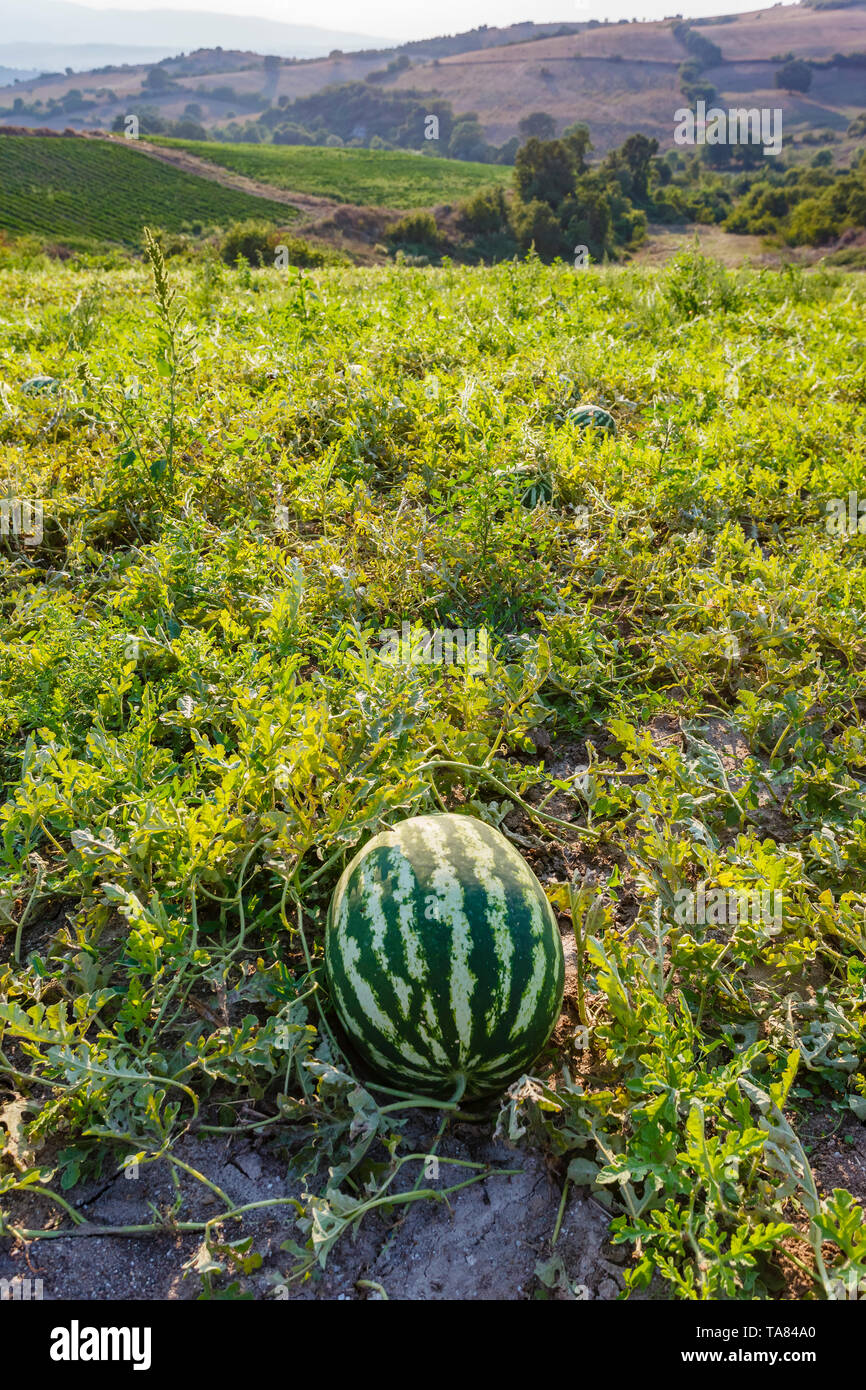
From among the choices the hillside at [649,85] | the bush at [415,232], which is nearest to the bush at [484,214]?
the bush at [415,232]

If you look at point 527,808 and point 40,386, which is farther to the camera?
point 40,386

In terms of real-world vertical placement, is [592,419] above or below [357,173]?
below

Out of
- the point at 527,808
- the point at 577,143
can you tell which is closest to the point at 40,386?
the point at 527,808

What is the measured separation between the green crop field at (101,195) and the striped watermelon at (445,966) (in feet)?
172

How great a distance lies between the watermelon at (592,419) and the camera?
5.16 metres

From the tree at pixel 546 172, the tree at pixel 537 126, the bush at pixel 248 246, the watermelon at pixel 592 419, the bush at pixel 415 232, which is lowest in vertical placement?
the watermelon at pixel 592 419

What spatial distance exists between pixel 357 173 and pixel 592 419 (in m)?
94.7

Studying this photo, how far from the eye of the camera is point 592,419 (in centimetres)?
514

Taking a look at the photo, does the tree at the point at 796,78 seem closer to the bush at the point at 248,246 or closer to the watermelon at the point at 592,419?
the bush at the point at 248,246

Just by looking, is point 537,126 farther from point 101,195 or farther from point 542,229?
point 101,195

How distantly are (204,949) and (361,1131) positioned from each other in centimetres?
64

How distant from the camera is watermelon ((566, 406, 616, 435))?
516 centimetres

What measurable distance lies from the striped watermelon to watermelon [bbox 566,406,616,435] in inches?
151
